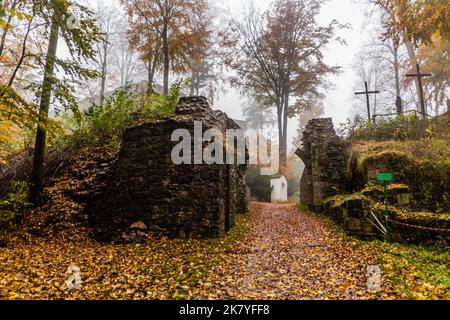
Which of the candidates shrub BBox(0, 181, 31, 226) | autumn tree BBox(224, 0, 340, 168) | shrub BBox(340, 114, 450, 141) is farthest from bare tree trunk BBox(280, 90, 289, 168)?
shrub BBox(0, 181, 31, 226)

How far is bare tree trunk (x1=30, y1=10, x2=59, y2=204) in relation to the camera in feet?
19.9

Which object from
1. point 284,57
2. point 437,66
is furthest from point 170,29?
point 437,66

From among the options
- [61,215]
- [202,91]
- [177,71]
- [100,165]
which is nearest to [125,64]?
[202,91]

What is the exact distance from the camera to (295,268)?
4.80m

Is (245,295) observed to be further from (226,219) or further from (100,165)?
(100,165)

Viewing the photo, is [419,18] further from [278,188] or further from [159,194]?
[278,188]

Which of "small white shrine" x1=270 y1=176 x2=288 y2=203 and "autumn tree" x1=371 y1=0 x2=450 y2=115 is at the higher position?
"autumn tree" x1=371 y1=0 x2=450 y2=115

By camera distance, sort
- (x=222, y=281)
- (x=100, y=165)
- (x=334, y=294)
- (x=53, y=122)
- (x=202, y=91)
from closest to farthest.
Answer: (x=334, y=294)
(x=222, y=281)
(x=53, y=122)
(x=100, y=165)
(x=202, y=91)

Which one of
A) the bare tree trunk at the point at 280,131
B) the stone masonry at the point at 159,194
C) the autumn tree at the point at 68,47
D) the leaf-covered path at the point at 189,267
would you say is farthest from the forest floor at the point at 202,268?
the bare tree trunk at the point at 280,131

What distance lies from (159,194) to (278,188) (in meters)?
12.7

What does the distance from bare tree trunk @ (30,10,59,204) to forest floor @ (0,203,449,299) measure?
5.39ft

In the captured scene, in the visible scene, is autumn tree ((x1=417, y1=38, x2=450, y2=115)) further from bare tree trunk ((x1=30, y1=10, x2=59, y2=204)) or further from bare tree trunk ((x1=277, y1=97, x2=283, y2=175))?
bare tree trunk ((x1=30, y1=10, x2=59, y2=204))
